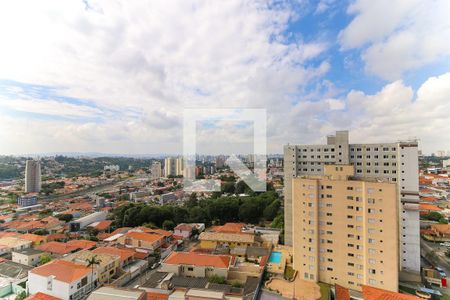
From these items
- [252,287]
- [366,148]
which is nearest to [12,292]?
[252,287]

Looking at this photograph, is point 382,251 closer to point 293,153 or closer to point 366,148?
point 366,148

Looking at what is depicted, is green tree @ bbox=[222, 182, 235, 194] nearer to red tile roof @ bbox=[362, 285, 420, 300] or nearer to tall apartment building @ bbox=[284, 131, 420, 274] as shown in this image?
tall apartment building @ bbox=[284, 131, 420, 274]

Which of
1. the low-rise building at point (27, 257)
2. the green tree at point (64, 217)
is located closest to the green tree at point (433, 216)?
the low-rise building at point (27, 257)

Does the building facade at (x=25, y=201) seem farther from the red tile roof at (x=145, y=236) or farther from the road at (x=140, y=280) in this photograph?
the road at (x=140, y=280)

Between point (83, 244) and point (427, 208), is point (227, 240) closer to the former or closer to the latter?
point (83, 244)

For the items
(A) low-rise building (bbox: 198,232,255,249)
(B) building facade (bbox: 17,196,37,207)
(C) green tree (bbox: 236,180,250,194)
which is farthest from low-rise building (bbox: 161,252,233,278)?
(B) building facade (bbox: 17,196,37,207)

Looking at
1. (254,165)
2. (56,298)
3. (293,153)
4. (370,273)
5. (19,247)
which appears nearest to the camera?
(56,298)
